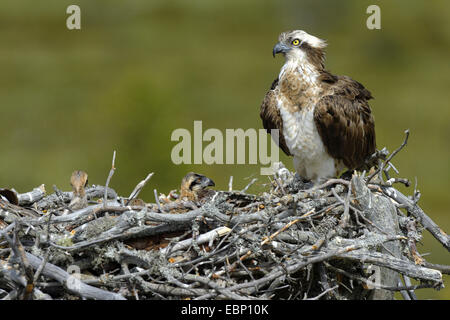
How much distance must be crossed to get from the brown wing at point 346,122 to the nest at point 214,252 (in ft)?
3.06

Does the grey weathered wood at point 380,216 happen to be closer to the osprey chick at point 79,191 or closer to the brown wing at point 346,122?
the brown wing at point 346,122

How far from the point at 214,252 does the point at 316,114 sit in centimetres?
189

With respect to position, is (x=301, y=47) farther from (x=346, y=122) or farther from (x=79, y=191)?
(x=79, y=191)

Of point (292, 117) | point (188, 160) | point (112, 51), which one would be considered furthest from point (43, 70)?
point (292, 117)

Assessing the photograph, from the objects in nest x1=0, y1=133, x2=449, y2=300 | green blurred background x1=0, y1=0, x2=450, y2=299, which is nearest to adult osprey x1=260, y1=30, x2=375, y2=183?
nest x1=0, y1=133, x2=449, y2=300

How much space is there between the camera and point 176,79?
77.9 ft

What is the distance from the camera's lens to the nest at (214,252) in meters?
4.24

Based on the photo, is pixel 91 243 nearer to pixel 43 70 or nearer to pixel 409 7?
pixel 43 70

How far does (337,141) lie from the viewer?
593 centimetres

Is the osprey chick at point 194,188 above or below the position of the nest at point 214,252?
above

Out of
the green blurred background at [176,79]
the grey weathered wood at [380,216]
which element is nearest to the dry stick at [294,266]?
the grey weathered wood at [380,216]

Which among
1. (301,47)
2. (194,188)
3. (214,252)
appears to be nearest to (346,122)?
(301,47)

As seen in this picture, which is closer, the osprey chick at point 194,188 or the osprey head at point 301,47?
the osprey chick at point 194,188
